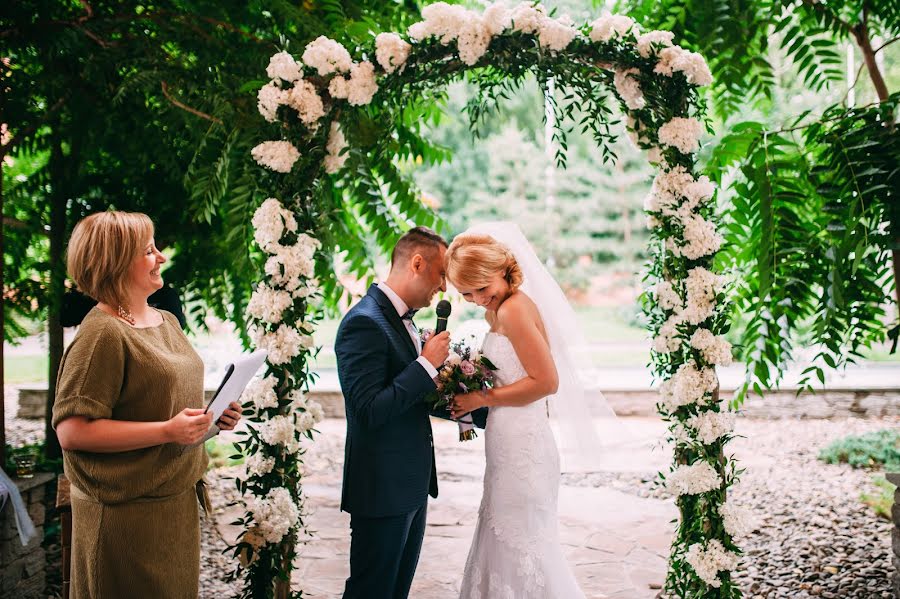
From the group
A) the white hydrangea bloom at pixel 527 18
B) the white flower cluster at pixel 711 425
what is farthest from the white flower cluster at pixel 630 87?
the white flower cluster at pixel 711 425

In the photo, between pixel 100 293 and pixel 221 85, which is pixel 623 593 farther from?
pixel 221 85

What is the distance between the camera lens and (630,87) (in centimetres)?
356

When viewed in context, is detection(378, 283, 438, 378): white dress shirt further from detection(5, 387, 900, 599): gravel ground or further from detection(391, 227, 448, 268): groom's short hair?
detection(5, 387, 900, 599): gravel ground

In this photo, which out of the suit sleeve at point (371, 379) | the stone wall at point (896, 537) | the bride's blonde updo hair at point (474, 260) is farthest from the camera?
the stone wall at point (896, 537)

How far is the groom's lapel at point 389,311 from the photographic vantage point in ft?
10.1

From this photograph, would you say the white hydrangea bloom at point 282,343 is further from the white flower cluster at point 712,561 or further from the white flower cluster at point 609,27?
the white flower cluster at point 712,561

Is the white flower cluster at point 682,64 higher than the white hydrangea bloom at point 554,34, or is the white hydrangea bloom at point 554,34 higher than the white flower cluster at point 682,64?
the white hydrangea bloom at point 554,34

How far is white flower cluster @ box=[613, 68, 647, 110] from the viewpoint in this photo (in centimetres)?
353

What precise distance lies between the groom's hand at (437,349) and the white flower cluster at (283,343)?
0.83m

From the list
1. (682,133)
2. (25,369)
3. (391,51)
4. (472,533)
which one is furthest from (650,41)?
(25,369)

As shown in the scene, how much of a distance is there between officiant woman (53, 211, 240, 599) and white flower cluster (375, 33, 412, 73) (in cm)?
158

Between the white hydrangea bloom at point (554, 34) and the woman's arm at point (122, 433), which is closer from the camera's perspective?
the woman's arm at point (122, 433)

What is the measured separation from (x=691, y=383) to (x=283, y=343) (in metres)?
2.06

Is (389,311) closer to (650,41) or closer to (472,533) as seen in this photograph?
(650,41)
